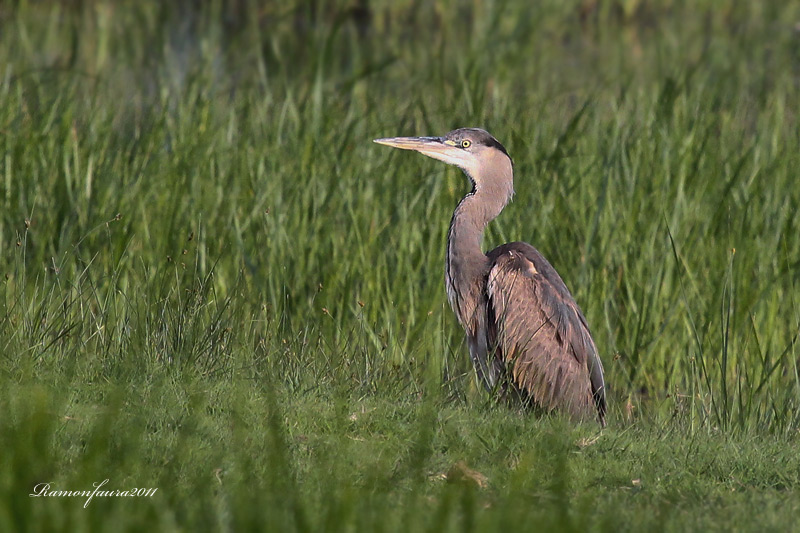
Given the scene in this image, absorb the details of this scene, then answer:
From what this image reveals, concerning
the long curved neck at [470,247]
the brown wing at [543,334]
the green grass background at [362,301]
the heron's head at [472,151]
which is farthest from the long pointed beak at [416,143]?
the brown wing at [543,334]

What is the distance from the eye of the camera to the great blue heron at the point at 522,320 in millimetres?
6082

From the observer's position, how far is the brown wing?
6.08 metres

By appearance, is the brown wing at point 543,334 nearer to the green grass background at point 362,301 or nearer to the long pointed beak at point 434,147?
the green grass background at point 362,301

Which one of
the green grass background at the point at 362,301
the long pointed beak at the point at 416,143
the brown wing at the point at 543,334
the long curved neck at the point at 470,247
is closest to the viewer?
the green grass background at the point at 362,301

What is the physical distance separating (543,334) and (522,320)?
0.17 meters

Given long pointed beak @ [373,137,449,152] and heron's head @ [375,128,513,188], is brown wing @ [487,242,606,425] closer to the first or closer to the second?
heron's head @ [375,128,513,188]

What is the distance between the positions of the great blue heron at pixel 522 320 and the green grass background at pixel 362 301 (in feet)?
0.72

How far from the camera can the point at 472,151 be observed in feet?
21.8

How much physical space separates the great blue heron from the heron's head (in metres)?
0.11

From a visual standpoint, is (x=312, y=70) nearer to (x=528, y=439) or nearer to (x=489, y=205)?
(x=489, y=205)

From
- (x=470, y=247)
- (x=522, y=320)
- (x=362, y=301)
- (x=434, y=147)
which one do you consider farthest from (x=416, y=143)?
(x=522, y=320)

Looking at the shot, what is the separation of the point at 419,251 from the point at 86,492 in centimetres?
386

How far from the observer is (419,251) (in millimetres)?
7176

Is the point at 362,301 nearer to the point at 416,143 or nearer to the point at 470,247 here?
the point at 470,247
